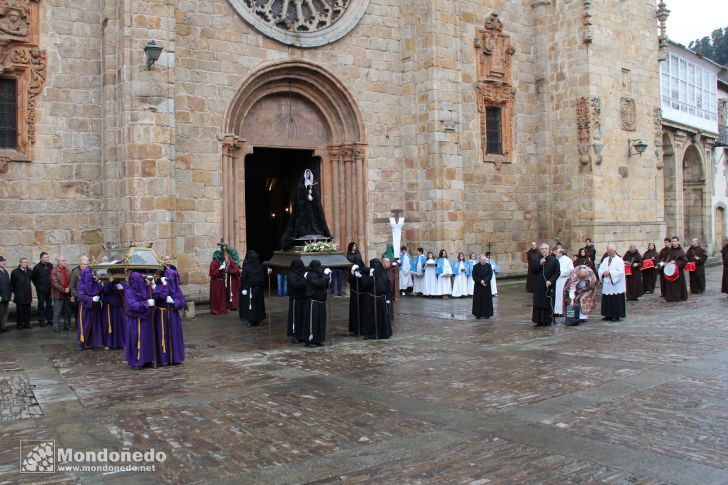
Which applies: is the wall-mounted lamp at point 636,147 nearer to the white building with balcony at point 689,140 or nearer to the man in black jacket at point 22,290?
the white building with balcony at point 689,140

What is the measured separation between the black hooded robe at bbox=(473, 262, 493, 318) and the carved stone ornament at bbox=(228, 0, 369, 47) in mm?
8180

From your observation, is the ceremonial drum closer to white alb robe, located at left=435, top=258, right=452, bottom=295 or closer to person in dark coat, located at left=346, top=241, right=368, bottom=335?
white alb robe, located at left=435, top=258, right=452, bottom=295

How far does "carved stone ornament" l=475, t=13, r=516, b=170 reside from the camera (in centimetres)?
2256

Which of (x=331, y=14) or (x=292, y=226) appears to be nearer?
(x=292, y=226)

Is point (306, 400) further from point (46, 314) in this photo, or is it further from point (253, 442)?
point (46, 314)

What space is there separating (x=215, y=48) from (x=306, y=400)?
39.3ft

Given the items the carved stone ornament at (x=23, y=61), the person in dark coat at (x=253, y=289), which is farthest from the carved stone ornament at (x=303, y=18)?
the person in dark coat at (x=253, y=289)

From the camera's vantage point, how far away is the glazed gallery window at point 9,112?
1521 centimetres

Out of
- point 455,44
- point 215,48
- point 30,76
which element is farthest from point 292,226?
point 455,44

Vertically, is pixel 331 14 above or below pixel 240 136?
above

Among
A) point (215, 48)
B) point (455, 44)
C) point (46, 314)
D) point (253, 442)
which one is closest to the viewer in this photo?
point (253, 442)

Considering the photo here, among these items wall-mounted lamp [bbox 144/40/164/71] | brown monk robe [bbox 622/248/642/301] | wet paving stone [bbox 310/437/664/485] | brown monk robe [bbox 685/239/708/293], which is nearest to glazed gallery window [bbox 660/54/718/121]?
brown monk robe [bbox 685/239/708/293]

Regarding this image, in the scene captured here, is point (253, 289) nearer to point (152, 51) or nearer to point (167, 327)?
point (167, 327)

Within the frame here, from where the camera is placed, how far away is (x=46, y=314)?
14.8m
